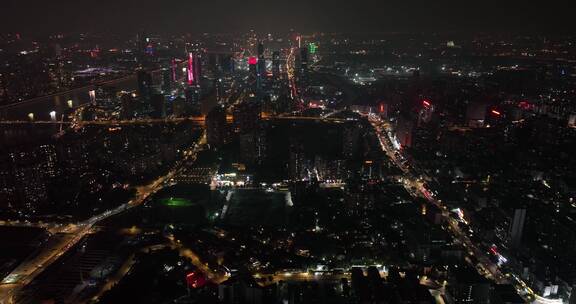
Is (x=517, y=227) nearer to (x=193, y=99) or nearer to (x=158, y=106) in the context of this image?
(x=158, y=106)

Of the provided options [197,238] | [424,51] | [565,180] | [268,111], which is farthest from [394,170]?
[424,51]

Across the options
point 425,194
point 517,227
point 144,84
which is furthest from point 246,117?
point 144,84

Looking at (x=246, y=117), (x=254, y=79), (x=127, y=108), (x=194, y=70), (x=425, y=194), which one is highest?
(x=194, y=70)

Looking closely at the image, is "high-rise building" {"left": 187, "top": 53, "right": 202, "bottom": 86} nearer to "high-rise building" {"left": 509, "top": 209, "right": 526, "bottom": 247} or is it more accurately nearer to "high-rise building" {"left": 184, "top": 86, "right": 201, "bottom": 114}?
"high-rise building" {"left": 184, "top": 86, "right": 201, "bottom": 114}

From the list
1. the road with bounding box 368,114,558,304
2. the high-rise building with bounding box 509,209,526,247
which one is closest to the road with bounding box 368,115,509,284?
the road with bounding box 368,114,558,304

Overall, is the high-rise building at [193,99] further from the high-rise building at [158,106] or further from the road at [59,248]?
the road at [59,248]

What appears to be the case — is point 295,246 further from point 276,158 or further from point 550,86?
point 550,86
